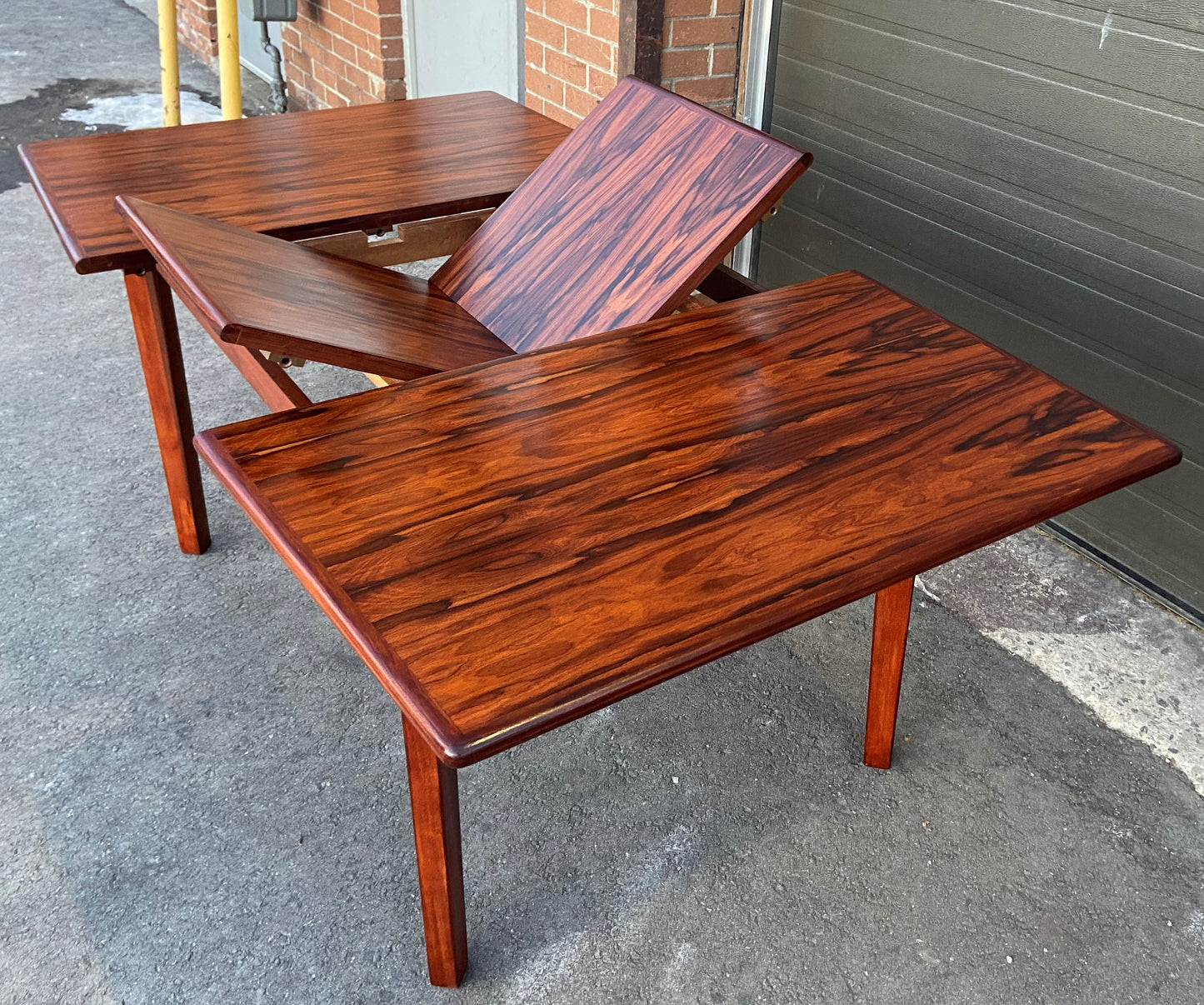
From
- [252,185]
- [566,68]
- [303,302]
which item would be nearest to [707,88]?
[566,68]

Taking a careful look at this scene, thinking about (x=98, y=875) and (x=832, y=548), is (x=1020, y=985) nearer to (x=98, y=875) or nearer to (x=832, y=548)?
(x=832, y=548)

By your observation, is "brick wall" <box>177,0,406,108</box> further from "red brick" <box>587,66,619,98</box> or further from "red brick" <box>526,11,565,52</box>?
"red brick" <box>587,66,619,98</box>

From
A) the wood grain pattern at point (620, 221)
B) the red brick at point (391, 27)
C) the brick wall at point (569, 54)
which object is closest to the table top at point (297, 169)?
the wood grain pattern at point (620, 221)

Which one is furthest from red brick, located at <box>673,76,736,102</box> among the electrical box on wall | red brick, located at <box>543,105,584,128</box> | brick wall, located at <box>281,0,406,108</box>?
the electrical box on wall

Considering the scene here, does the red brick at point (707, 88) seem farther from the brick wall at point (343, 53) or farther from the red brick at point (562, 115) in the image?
the brick wall at point (343, 53)

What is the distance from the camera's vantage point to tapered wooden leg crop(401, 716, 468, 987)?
1.23m

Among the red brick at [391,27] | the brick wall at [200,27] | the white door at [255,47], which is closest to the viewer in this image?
the red brick at [391,27]

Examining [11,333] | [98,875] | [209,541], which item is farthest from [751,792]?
[11,333]

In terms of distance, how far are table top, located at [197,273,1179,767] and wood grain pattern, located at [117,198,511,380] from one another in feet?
0.55

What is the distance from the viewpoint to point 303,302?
5.54 ft

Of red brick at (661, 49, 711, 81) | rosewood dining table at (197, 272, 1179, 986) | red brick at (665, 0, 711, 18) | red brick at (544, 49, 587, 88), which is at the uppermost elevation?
red brick at (665, 0, 711, 18)

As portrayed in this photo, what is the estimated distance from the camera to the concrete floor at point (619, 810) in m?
1.50

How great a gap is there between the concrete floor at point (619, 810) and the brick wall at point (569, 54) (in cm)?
147

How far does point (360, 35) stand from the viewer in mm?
4250
